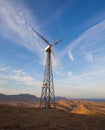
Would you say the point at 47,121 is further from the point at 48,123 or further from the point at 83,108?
the point at 83,108

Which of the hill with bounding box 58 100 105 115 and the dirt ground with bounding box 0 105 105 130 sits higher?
the hill with bounding box 58 100 105 115

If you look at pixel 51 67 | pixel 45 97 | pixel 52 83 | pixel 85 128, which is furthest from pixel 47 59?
pixel 85 128

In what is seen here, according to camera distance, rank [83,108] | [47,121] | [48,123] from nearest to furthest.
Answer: [48,123] → [47,121] → [83,108]

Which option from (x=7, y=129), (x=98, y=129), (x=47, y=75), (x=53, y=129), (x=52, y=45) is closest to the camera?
(x=7, y=129)

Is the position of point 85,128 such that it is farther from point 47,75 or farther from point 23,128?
point 47,75

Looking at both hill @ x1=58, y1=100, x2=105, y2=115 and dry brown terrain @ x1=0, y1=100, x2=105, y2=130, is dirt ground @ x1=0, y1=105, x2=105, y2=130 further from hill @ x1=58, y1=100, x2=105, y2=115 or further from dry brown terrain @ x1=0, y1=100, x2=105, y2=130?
hill @ x1=58, y1=100, x2=105, y2=115

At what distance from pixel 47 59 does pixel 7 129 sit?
28.7 m

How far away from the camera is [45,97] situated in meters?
42.9

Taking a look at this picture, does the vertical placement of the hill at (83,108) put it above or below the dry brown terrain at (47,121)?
above

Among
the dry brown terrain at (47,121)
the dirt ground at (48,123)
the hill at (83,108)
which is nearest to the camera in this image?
the dirt ground at (48,123)

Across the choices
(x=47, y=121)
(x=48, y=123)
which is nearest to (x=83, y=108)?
(x=47, y=121)

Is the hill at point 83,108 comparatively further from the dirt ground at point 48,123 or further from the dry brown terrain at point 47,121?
the dirt ground at point 48,123

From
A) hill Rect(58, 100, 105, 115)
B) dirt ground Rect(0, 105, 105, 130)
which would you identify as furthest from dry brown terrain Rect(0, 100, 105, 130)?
hill Rect(58, 100, 105, 115)

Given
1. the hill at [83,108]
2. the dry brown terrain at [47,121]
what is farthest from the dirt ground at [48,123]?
the hill at [83,108]
